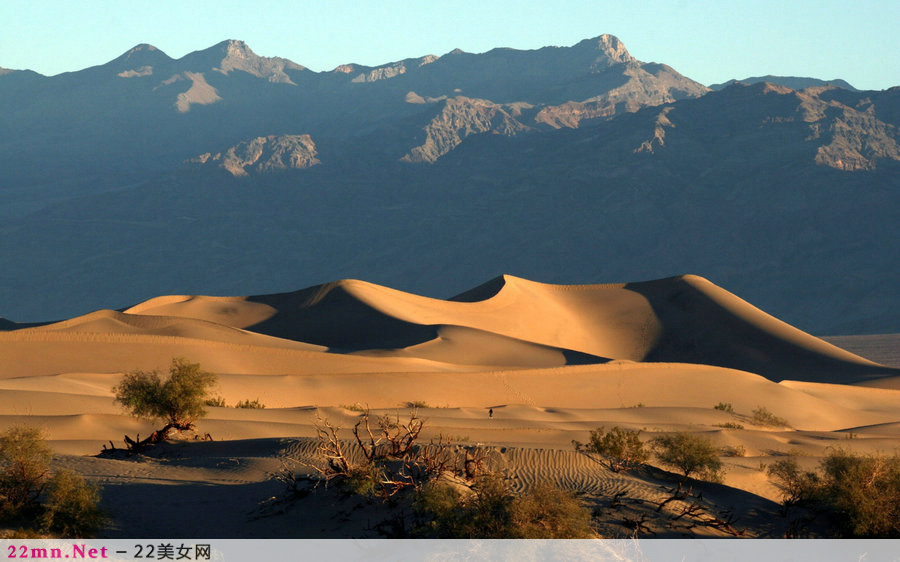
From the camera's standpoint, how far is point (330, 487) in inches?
539

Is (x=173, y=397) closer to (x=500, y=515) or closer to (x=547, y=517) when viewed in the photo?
(x=500, y=515)

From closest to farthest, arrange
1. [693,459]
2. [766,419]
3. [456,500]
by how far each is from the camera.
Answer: [456,500], [693,459], [766,419]

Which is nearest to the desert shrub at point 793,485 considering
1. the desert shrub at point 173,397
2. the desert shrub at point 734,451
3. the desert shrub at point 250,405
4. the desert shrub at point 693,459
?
the desert shrub at point 693,459

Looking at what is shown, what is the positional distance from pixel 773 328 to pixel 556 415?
30.3 m

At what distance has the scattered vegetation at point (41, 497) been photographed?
1191 cm

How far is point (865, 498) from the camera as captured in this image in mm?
13273

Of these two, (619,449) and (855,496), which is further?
(619,449)

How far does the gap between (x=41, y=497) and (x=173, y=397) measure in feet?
21.8

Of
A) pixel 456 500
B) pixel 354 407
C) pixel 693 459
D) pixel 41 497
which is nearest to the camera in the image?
pixel 456 500

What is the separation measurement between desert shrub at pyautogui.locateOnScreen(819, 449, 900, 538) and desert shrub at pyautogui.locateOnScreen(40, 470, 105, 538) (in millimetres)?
9019

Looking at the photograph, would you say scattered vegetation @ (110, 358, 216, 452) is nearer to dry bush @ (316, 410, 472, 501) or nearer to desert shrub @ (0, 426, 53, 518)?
dry bush @ (316, 410, 472, 501)

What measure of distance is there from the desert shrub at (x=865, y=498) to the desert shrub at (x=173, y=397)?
10930mm

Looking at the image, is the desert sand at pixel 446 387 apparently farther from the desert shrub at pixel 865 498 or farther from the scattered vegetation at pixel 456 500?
the desert shrub at pixel 865 498

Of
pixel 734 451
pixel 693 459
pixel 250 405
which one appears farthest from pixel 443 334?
pixel 693 459
